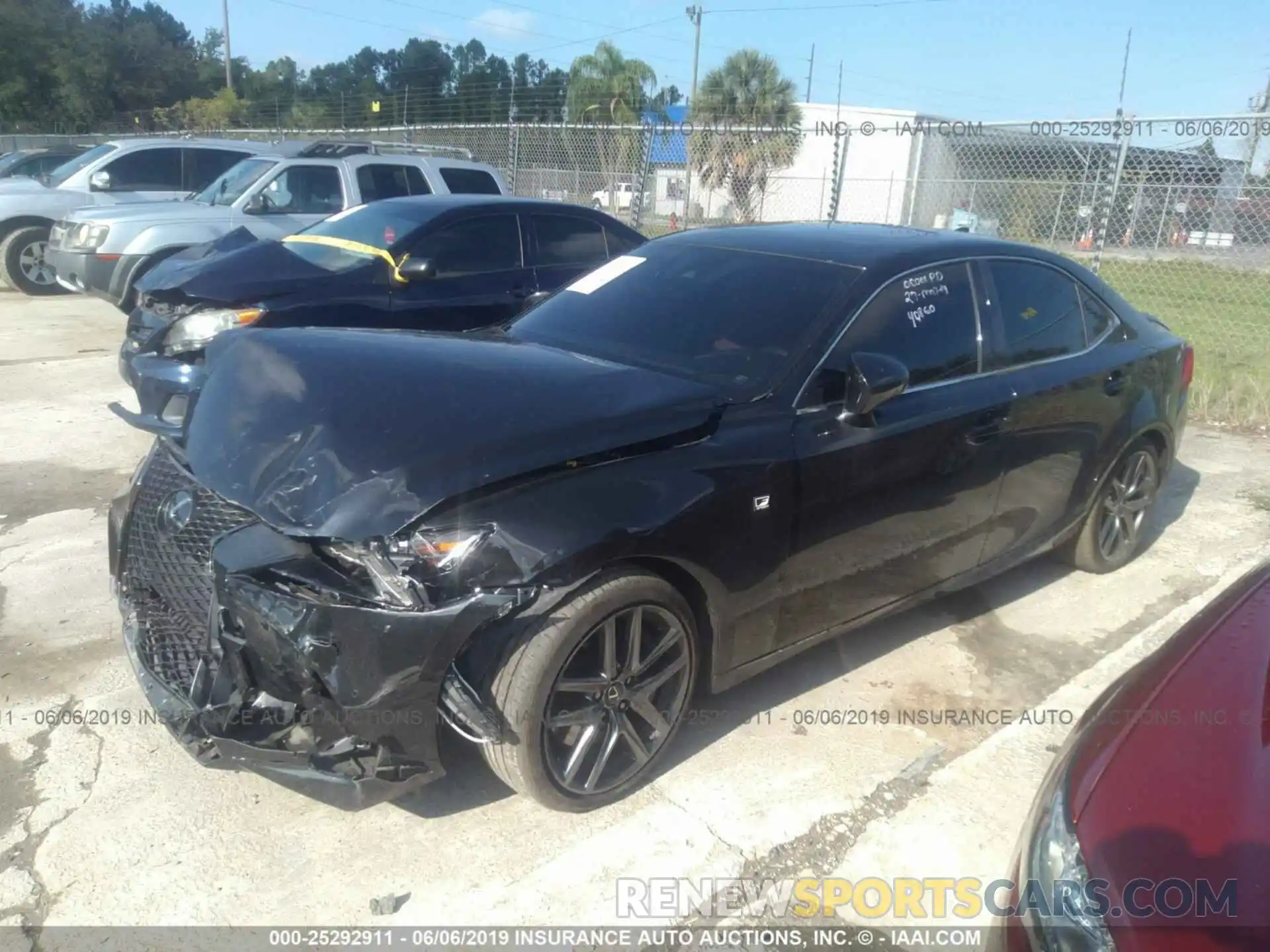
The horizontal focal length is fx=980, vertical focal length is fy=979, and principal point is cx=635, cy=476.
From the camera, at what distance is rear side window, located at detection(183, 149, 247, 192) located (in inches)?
482

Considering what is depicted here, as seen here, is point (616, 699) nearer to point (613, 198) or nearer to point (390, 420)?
point (390, 420)

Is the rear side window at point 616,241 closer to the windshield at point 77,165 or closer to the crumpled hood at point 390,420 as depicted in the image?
the crumpled hood at point 390,420

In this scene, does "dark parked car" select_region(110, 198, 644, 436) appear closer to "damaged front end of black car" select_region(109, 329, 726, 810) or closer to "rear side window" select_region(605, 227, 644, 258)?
"rear side window" select_region(605, 227, 644, 258)

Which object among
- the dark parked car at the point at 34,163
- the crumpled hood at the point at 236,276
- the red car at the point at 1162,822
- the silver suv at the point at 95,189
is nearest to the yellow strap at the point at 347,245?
the crumpled hood at the point at 236,276

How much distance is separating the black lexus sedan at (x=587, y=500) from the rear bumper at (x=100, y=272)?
6.63 meters

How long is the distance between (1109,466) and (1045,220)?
43.2ft

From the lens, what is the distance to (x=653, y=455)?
2.88 m

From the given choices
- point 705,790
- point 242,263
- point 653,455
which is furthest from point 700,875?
point 242,263

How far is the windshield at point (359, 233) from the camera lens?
6.65 m

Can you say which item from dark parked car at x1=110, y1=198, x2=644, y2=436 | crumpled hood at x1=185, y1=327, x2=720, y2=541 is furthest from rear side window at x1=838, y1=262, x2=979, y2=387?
dark parked car at x1=110, y1=198, x2=644, y2=436

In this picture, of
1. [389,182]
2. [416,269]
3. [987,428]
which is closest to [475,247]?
[416,269]

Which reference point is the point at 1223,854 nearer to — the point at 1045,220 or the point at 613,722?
the point at 613,722

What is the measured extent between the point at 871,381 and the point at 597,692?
1.31m

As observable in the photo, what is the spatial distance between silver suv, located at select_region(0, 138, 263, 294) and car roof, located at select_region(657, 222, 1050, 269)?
978 centimetres
